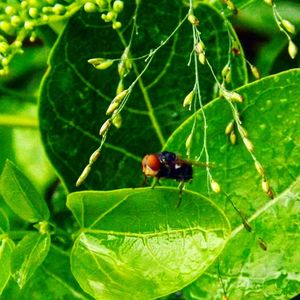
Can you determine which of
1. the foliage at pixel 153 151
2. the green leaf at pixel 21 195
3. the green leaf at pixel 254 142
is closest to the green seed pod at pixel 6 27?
the foliage at pixel 153 151

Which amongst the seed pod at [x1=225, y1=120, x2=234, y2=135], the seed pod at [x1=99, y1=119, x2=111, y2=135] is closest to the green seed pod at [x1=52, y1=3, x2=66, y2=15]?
the seed pod at [x1=99, y1=119, x2=111, y2=135]

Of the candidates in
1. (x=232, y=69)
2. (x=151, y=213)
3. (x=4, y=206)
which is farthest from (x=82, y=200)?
(x=4, y=206)

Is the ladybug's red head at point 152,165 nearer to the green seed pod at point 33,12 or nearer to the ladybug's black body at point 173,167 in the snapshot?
the ladybug's black body at point 173,167

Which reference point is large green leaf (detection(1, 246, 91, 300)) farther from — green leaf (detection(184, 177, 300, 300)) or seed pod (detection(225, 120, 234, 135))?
seed pod (detection(225, 120, 234, 135))

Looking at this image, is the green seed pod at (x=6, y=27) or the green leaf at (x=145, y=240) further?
the green seed pod at (x=6, y=27)

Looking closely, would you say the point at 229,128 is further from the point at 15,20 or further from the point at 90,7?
the point at 15,20

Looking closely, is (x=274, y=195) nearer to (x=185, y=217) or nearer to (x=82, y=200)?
(x=185, y=217)

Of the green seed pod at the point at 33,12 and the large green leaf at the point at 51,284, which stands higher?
the green seed pod at the point at 33,12

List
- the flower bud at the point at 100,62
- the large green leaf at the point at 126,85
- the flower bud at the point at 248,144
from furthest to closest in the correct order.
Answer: the large green leaf at the point at 126,85 < the flower bud at the point at 100,62 < the flower bud at the point at 248,144
